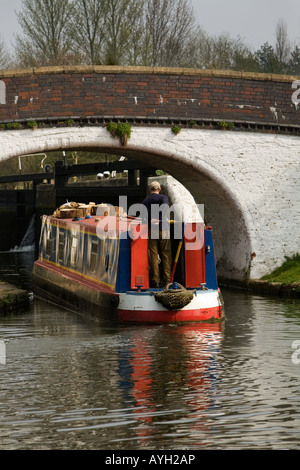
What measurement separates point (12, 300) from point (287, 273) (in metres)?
4.98

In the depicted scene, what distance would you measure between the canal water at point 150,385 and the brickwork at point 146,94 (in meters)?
4.30

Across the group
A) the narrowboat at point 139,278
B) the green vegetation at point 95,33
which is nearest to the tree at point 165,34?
the green vegetation at point 95,33

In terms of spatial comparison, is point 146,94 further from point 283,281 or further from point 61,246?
point 283,281

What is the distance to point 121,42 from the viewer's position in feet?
95.6

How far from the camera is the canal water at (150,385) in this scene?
7.47 m

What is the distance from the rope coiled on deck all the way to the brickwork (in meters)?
5.11

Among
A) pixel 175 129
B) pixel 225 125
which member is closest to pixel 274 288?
pixel 225 125

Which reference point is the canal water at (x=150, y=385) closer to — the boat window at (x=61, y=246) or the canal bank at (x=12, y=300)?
the canal bank at (x=12, y=300)

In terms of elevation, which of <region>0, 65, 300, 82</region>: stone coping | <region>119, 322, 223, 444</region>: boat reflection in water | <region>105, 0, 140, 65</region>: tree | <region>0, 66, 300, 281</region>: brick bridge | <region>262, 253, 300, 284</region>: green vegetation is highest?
<region>105, 0, 140, 65</region>: tree

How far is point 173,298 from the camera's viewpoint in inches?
498

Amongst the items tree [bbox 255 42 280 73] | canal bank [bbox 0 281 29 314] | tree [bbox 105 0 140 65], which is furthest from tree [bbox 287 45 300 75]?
canal bank [bbox 0 281 29 314]

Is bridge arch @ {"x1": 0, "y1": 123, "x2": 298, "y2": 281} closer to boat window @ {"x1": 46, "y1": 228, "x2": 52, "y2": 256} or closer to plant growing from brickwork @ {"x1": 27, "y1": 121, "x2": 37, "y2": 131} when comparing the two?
plant growing from brickwork @ {"x1": 27, "y1": 121, "x2": 37, "y2": 131}

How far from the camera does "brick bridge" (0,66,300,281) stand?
660 inches
